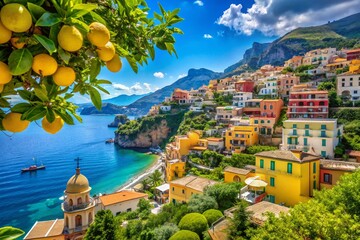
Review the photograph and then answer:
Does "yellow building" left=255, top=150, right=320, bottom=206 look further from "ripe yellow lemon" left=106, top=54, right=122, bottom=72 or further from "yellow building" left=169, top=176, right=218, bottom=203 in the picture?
"ripe yellow lemon" left=106, top=54, right=122, bottom=72

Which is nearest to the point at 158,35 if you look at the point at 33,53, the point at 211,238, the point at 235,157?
the point at 33,53

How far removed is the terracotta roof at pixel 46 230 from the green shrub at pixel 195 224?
8939 mm

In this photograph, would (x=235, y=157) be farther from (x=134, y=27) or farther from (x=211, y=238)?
(x=134, y=27)

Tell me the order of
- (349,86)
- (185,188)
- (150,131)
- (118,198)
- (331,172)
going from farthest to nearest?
(150,131)
(349,86)
(118,198)
(185,188)
(331,172)

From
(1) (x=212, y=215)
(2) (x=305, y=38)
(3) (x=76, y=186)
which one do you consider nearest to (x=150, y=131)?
(3) (x=76, y=186)

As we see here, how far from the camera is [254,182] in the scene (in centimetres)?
1387

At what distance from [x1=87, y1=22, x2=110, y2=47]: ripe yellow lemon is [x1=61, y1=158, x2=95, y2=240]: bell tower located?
615 inches

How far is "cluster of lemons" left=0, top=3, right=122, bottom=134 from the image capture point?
73 centimetres

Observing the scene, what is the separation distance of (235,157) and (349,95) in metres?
22.2

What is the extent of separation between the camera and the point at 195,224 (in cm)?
1149

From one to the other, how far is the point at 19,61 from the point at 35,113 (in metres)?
0.31

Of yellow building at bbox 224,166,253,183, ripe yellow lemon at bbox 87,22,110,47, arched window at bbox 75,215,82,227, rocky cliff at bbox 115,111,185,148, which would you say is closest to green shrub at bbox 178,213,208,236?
arched window at bbox 75,215,82,227

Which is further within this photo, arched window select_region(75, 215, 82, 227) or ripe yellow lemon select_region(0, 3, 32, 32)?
arched window select_region(75, 215, 82, 227)

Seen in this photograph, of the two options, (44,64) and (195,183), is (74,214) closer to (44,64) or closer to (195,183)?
(195,183)
